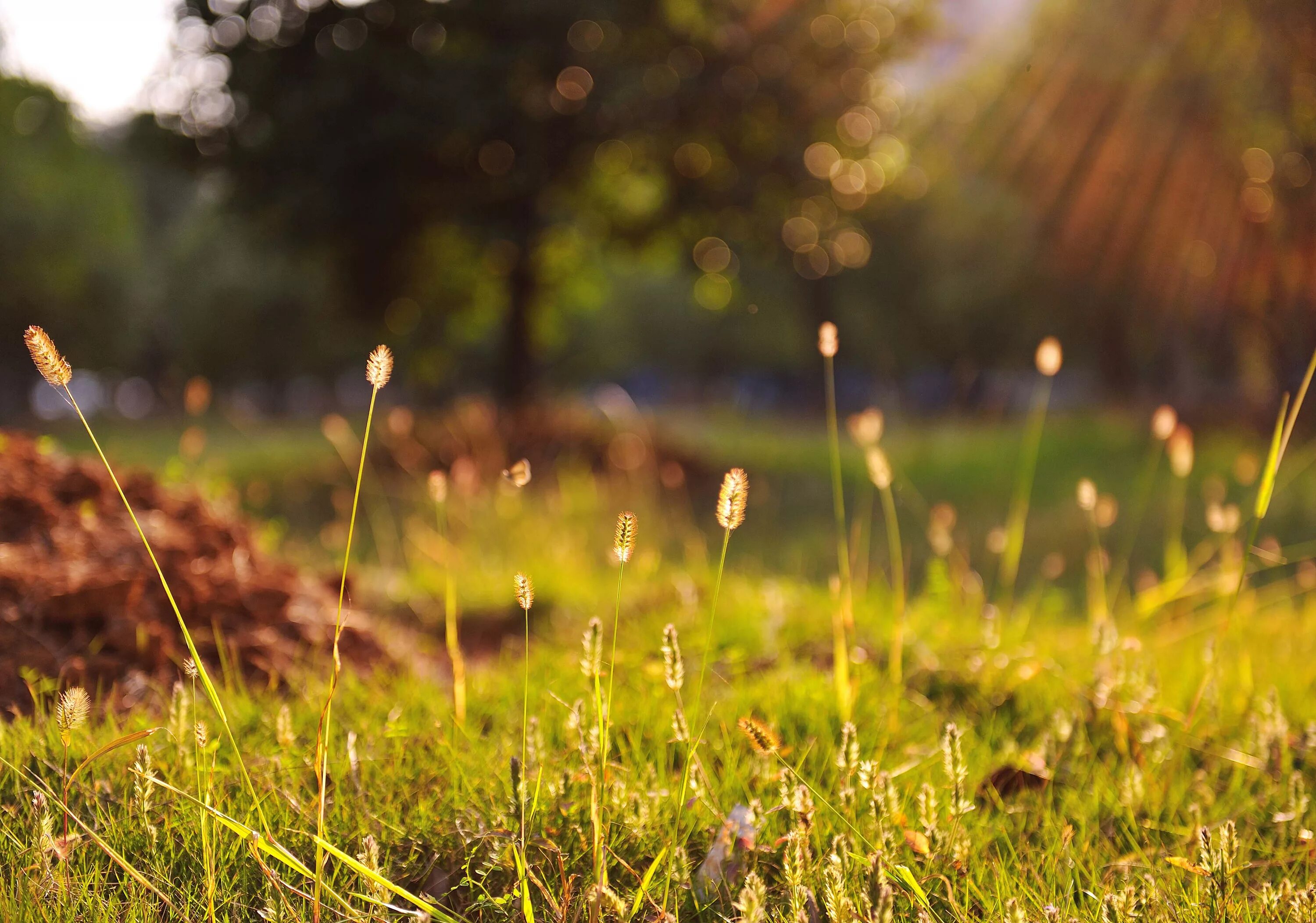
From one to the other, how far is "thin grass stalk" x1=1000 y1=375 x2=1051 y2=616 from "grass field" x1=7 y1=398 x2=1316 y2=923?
27 cm

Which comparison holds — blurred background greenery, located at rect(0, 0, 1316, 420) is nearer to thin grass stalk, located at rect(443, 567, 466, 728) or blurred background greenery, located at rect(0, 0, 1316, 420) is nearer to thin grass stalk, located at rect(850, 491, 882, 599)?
thin grass stalk, located at rect(850, 491, 882, 599)

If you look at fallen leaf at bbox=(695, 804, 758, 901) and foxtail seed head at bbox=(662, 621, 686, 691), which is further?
fallen leaf at bbox=(695, 804, 758, 901)

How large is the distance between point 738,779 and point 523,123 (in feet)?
35.3

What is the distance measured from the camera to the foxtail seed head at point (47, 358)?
4.54 ft

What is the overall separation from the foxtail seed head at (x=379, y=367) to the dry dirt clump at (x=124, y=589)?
1366mm

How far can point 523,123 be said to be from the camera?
11.3m

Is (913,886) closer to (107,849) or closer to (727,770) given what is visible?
(727,770)

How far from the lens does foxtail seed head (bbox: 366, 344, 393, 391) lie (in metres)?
1.40

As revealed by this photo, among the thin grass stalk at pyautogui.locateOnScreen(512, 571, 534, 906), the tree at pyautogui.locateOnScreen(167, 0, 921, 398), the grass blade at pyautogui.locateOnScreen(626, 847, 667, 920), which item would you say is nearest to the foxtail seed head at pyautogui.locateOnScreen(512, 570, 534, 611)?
the thin grass stalk at pyautogui.locateOnScreen(512, 571, 534, 906)

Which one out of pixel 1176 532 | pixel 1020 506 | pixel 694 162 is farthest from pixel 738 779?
pixel 694 162

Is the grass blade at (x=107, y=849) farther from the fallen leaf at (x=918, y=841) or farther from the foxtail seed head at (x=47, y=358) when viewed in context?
the fallen leaf at (x=918, y=841)

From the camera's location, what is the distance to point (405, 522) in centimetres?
846

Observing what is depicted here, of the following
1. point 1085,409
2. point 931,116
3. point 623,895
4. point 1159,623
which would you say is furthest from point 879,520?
point 931,116

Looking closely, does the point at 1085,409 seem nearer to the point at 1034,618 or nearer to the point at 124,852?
the point at 1034,618
